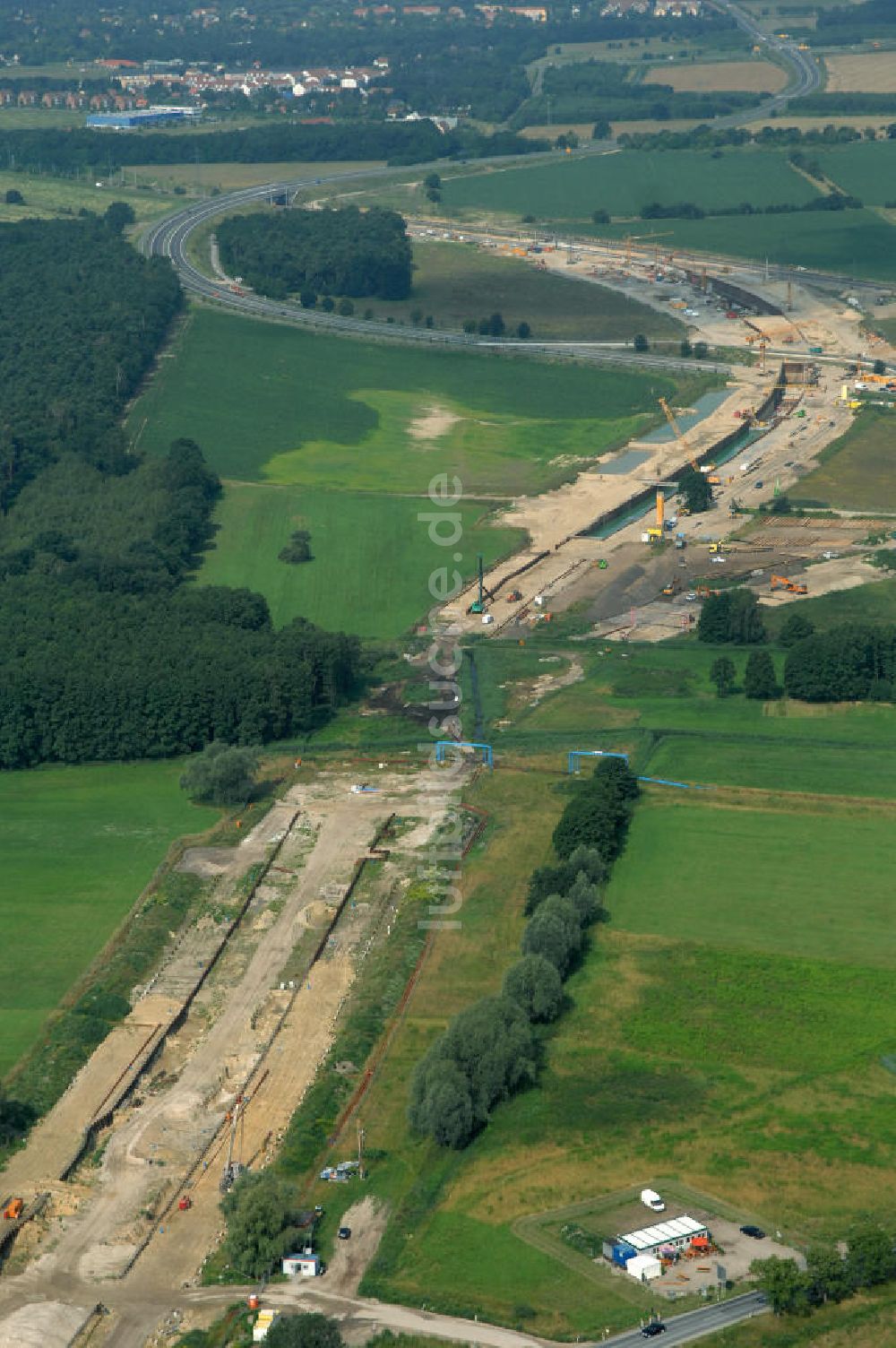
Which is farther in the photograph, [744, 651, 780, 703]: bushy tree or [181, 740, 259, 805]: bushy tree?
[744, 651, 780, 703]: bushy tree

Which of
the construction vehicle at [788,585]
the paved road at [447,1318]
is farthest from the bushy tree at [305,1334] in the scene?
the construction vehicle at [788,585]

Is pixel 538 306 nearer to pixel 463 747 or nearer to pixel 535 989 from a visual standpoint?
pixel 463 747

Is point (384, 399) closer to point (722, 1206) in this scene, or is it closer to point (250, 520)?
point (250, 520)

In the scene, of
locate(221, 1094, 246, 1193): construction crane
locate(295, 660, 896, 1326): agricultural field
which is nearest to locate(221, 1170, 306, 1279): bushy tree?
locate(295, 660, 896, 1326): agricultural field

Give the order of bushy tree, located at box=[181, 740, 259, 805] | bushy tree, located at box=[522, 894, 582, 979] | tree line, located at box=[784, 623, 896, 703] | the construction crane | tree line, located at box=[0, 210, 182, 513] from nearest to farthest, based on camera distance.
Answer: the construction crane → bushy tree, located at box=[522, 894, 582, 979] → bushy tree, located at box=[181, 740, 259, 805] → tree line, located at box=[784, 623, 896, 703] → tree line, located at box=[0, 210, 182, 513]

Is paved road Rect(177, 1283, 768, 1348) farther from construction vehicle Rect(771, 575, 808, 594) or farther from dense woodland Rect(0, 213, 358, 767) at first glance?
construction vehicle Rect(771, 575, 808, 594)

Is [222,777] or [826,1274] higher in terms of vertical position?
[826,1274]

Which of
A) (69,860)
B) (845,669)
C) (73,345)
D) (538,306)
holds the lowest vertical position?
(538,306)

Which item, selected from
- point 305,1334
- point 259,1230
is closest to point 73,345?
point 259,1230
